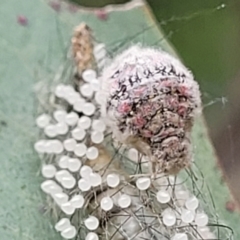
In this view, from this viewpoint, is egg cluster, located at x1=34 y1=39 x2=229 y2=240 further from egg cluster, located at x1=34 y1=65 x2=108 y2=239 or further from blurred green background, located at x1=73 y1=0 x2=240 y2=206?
blurred green background, located at x1=73 y1=0 x2=240 y2=206

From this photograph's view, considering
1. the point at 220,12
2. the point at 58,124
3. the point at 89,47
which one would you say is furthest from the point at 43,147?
the point at 220,12

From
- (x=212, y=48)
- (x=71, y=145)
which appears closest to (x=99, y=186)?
(x=71, y=145)

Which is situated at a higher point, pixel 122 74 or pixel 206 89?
pixel 122 74

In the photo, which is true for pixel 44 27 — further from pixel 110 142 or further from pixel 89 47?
pixel 110 142

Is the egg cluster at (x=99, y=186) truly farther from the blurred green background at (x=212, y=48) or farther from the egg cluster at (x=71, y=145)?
the blurred green background at (x=212, y=48)

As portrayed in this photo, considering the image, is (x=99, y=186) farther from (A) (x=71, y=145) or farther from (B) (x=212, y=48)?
(B) (x=212, y=48)
